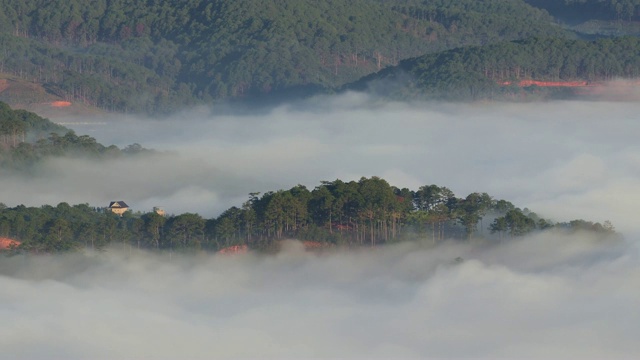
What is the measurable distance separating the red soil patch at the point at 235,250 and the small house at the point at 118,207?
1742 cm

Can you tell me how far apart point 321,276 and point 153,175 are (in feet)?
179

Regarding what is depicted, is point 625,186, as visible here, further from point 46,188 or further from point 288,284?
point 288,284

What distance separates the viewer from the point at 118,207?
143m

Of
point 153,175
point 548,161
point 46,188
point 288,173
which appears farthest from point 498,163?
point 46,188

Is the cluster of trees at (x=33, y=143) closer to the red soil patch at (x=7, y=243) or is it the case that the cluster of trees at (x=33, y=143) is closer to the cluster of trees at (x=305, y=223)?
the cluster of trees at (x=305, y=223)

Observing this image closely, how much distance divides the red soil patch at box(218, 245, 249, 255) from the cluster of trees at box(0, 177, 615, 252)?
36cm

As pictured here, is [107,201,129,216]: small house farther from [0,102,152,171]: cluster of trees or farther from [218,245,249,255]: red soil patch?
[218,245,249,255]: red soil patch

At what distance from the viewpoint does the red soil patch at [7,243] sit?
120m

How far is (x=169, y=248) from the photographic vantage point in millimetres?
123375

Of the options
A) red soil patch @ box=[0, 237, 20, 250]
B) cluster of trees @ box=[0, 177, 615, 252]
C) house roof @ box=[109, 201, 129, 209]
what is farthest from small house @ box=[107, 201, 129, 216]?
red soil patch @ box=[0, 237, 20, 250]

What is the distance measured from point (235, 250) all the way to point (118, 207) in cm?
2156

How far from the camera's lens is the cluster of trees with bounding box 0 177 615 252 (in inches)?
4852

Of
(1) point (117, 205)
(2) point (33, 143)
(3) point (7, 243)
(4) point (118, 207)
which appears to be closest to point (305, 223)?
(3) point (7, 243)

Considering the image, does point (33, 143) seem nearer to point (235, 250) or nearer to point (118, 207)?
point (118, 207)
